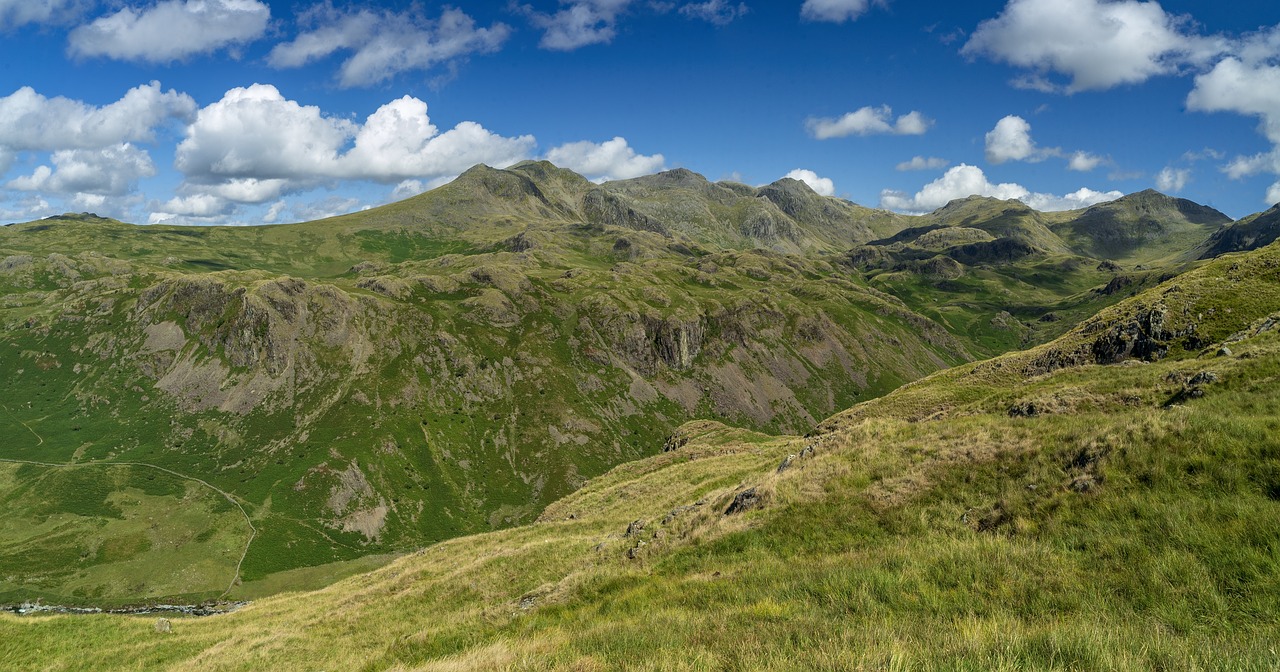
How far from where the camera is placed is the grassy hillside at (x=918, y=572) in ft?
27.8

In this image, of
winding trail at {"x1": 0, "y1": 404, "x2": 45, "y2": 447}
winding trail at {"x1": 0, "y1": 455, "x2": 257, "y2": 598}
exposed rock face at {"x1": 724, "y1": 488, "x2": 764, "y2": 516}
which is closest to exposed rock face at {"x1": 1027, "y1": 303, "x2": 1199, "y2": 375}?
exposed rock face at {"x1": 724, "y1": 488, "x2": 764, "y2": 516}

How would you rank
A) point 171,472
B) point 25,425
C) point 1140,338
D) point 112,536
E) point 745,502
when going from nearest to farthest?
1. point 745,502
2. point 1140,338
3. point 112,536
4. point 171,472
5. point 25,425

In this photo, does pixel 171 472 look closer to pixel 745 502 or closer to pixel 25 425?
pixel 25 425

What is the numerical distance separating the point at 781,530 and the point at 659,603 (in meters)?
6.08

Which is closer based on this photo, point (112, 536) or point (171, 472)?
point (112, 536)

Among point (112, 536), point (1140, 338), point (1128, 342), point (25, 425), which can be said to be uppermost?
point (1140, 338)

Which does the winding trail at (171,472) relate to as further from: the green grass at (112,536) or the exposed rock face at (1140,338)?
the exposed rock face at (1140,338)

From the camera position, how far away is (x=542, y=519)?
56094mm

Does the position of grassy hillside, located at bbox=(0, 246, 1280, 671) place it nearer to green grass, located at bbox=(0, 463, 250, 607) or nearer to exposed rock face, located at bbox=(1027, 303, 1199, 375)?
exposed rock face, located at bbox=(1027, 303, 1199, 375)

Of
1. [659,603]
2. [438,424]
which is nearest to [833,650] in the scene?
[659,603]

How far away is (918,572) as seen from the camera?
39.9 ft

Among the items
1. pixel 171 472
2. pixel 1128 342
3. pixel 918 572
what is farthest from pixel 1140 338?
pixel 171 472

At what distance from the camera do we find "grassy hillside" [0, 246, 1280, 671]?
27.8ft

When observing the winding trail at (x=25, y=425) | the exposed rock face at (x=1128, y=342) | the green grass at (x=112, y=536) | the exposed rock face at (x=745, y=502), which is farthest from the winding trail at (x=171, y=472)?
the exposed rock face at (x=1128, y=342)
